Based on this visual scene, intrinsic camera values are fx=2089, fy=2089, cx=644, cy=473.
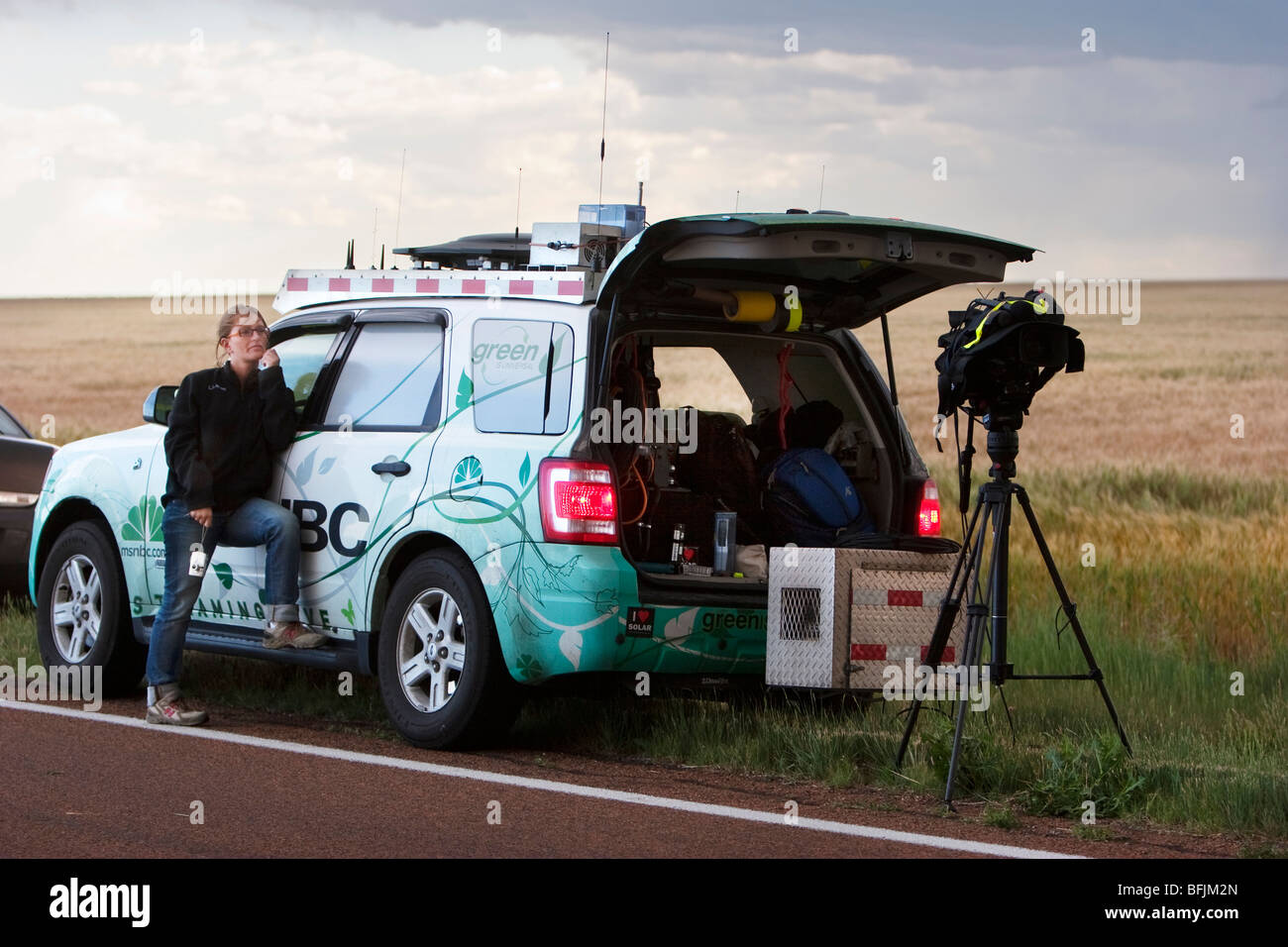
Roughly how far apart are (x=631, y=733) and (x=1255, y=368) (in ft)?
106

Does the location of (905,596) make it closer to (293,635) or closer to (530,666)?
(530,666)

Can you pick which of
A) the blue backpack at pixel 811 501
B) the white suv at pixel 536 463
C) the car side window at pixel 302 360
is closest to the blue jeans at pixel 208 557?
the white suv at pixel 536 463

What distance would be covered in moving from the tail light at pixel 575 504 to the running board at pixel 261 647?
1357mm

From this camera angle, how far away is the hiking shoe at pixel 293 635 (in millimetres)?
9883

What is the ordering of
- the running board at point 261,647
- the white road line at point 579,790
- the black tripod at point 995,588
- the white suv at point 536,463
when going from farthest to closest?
the running board at point 261,647 → the white suv at point 536,463 → the black tripod at point 995,588 → the white road line at point 579,790

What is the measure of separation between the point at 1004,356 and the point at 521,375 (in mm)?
2136

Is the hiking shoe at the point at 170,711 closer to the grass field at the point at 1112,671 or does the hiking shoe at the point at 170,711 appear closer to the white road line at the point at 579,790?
the white road line at the point at 579,790

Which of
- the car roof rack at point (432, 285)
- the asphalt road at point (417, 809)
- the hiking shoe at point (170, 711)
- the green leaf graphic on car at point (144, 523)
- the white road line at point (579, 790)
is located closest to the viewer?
the asphalt road at point (417, 809)

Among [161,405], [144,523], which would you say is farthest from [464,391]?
[144,523]

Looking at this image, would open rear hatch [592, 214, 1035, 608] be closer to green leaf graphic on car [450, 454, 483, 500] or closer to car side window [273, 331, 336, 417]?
green leaf graphic on car [450, 454, 483, 500]

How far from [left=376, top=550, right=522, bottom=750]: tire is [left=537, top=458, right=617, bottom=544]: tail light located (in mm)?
519

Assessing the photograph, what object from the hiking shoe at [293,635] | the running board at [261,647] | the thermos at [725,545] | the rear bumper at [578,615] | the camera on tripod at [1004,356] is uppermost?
the camera on tripod at [1004,356]

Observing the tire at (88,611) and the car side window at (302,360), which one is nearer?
the car side window at (302,360)
